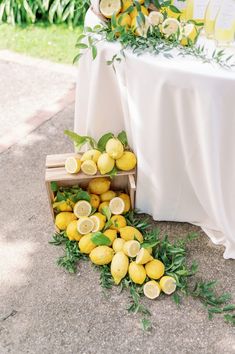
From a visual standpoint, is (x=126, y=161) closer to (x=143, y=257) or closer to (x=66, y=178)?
(x=66, y=178)

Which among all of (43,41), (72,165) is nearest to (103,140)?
(72,165)

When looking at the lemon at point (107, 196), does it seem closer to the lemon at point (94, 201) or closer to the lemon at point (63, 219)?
the lemon at point (94, 201)

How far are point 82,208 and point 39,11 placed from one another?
3.20 meters

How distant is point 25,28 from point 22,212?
2825mm

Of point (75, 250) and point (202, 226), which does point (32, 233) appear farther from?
point (202, 226)

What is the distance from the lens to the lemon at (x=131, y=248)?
6.09 ft

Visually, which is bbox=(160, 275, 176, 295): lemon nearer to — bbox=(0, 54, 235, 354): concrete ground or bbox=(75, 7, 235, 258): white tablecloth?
bbox=(0, 54, 235, 354): concrete ground

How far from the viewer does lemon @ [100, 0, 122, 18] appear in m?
1.69

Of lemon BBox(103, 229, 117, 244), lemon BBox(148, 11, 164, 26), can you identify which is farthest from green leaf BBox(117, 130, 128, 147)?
lemon BBox(148, 11, 164, 26)

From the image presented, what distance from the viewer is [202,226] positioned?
2121mm

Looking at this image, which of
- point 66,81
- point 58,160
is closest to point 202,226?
point 58,160

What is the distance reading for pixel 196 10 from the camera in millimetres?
1824

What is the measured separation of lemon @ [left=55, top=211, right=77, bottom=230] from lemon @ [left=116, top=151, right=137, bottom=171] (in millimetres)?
393

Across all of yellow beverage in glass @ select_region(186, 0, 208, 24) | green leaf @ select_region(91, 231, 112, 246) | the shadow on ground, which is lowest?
the shadow on ground
